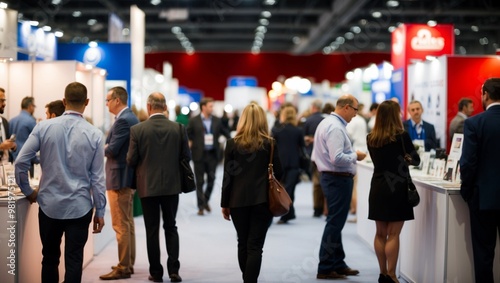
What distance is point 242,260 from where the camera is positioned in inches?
174

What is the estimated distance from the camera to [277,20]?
79.2 feet

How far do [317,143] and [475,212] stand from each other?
4.88ft

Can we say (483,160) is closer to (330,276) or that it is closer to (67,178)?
(330,276)

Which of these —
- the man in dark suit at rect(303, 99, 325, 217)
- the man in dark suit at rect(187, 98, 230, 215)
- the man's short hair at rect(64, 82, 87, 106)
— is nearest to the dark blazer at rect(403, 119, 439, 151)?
the man in dark suit at rect(303, 99, 325, 217)

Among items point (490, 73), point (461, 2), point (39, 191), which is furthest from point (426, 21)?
point (39, 191)

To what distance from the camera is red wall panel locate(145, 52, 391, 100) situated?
3144 centimetres

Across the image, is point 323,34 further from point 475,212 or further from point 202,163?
point 475,212

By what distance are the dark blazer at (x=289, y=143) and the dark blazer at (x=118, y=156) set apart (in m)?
3.45

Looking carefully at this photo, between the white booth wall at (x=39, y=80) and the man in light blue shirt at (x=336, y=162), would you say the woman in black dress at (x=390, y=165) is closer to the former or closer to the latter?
the man in light blue shirt at (x=336, y=162)

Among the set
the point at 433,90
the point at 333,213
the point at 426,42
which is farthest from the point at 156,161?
the point at 426,42

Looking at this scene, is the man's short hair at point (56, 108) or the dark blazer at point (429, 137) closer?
the man's short hair at point (56, 108)

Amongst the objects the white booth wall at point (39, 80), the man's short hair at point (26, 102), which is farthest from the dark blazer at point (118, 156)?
the man's short hair at point (26, 102)

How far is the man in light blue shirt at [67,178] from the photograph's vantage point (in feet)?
12.1

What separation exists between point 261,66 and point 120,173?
2660 centimetres
